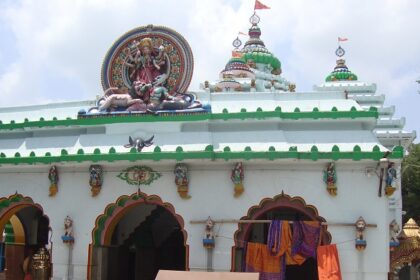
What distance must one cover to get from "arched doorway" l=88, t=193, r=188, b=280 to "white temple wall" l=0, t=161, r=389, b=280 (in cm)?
21

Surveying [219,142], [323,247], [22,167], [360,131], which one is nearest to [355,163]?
[360,131]

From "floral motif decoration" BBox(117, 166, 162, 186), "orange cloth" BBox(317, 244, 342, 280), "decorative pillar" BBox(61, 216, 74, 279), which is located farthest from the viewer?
"decorative pillar" BBox(61, 216, 74, 279)

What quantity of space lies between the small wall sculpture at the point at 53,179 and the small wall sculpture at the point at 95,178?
3.37 ft

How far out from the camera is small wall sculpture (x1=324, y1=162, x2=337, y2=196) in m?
14.6

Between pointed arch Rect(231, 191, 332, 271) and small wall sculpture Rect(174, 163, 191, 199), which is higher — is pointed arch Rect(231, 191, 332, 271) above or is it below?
below

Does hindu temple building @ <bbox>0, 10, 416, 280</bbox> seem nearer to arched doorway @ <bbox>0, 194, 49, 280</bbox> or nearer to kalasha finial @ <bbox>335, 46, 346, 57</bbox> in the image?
arched doorway @ <bbox>0, 194, 49, 280</bbox>

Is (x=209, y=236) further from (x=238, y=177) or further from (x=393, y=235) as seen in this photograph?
(x=393, y=235)

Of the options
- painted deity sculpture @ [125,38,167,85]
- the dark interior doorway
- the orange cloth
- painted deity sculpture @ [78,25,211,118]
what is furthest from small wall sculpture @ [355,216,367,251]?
Result: painted deity sculpture @ [125,38,167,85]

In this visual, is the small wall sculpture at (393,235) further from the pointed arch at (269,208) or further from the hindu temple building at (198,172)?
the pointed arch at (269,208)

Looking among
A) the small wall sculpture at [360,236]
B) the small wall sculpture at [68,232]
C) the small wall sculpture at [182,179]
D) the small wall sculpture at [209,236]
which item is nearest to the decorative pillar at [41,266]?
the small wall sculpture at [68,232]

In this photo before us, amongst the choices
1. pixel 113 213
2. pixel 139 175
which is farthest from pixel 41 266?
pixel 139 175

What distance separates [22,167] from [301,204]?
7.38 meters

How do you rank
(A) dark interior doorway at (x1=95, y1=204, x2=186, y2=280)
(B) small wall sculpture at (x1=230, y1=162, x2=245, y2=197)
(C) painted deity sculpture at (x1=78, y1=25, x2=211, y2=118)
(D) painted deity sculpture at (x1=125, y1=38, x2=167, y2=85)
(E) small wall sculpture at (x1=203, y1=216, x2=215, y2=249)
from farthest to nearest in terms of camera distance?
(A) dark interior doorway at (x1=95, y1=204, x2=186, y2=280) → (D) painted deity sculpture at (x1=125, y1=38, x2=167, y2=85) → (C) painted deity sculpture at (x1=78, y1=25, x2=211, y2=118) → (B) small wall sculpture at (x1=230, y1=162, x2=245, y2=197) → (E) small wall sculpture at (x1=203, y1=216, x2=215, y2=249)

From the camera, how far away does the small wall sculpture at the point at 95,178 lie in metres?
15.9
